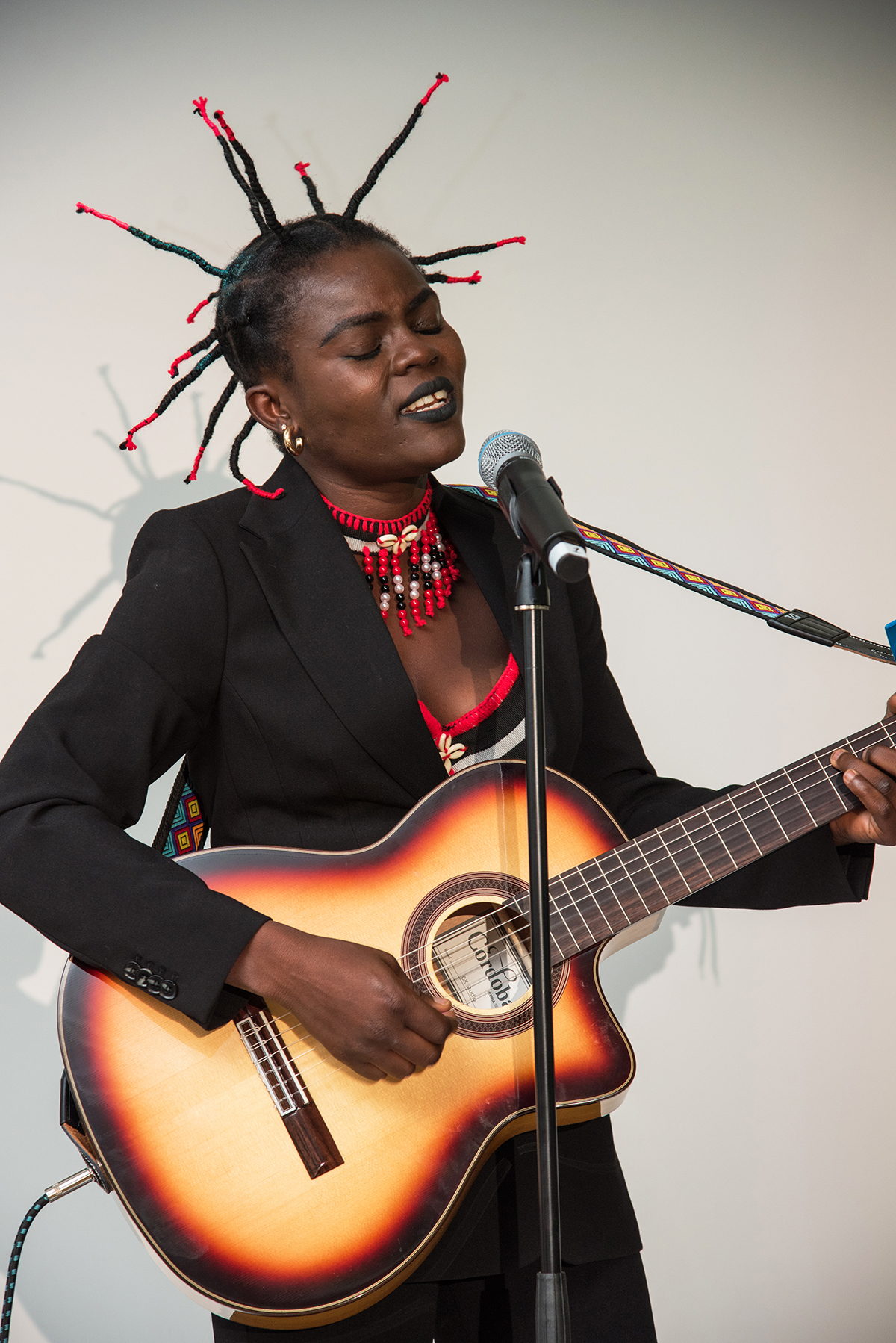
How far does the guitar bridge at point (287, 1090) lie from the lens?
142 cm

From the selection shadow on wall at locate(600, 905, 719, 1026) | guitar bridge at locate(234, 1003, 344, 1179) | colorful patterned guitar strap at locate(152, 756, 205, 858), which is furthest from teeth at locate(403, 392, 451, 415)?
shadow on wall at locate(600, 905, 719, 1026)

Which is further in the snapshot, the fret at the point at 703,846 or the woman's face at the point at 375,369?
the woman's face at the point at 375,369

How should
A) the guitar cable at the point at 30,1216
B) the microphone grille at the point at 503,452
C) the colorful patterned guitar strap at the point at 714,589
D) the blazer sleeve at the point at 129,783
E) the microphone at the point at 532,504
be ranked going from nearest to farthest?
the microphone at the point at 532,504
the microphone grille at the point at 503,452
the blazer sleeve at the point at 129,783
the guitar cable at the point at 30,1216
the colorful patterned guitar strap at the point at 714,589

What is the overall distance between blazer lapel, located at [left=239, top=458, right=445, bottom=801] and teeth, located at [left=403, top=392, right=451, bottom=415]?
0.23 meters

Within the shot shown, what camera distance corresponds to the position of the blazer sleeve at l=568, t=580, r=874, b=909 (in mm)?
1698

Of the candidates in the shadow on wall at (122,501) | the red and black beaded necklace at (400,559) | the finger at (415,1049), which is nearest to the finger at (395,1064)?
the finger at (415,1049)

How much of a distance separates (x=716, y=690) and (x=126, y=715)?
1.71 meters

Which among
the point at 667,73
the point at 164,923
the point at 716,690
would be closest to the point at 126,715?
the point at 164,923

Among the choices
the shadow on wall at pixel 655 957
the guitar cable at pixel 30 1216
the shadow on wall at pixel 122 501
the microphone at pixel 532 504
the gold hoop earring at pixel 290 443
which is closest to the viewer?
the microphone at pixel 532 504

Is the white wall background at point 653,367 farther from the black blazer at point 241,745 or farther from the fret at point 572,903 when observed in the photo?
the fret at point 572,903

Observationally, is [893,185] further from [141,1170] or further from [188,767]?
[141,1170]

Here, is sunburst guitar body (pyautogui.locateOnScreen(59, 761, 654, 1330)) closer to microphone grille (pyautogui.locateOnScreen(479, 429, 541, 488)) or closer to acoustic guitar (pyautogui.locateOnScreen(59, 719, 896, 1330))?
acoustic guitar (pyautogui.locateOnScreen(59, 719, 896, 1330))

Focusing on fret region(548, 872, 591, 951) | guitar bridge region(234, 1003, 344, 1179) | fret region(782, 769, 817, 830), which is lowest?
guitar bridge region(234, 1003, 344, 1179)

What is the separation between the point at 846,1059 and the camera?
2803 millimetres
